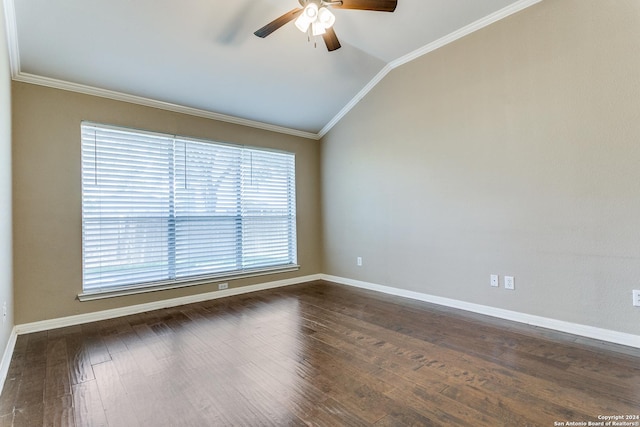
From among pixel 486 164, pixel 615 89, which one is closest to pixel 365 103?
pixel 486 164

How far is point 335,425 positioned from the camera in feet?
5.10

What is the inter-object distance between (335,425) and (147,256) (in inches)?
118

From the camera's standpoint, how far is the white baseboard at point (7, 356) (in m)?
2.03

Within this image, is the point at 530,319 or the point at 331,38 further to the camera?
the point at 530,319

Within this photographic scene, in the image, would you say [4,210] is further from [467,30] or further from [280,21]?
[467,30]

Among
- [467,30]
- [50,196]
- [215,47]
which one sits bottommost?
[50,196]

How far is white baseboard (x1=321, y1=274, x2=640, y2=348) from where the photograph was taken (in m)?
2.41

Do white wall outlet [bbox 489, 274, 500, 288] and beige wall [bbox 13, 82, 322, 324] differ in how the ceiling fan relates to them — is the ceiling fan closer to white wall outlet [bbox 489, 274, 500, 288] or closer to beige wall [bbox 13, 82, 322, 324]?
beige wall [bbox 13, 82, 322, 324]

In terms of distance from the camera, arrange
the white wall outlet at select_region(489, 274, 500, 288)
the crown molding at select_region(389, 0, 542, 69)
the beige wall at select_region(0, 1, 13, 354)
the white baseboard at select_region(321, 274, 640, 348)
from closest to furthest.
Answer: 1. the beige wall at select_region(0, 1, 13, 354)
2. the white baseboard at select_region(321, 274, 640, 348)
3. the crown molding at select_region(389, 0, 542, 69)
4. the white wall outlet at select_region(489, 274, 500, 288)

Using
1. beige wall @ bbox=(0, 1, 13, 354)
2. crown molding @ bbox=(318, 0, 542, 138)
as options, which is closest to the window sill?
beige wall @ bbox=(0, 1, 13, 354)

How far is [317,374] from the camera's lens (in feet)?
6.80

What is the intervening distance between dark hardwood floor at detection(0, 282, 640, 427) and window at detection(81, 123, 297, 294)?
73 centimetres

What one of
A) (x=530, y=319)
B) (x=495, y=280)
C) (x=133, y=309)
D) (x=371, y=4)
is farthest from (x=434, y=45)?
(x=133, y=309)

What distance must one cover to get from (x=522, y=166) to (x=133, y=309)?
441cm
